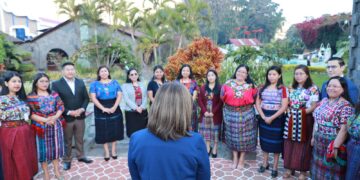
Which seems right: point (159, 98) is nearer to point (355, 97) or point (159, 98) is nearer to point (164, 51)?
point (355, 97)

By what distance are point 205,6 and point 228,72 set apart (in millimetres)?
7370

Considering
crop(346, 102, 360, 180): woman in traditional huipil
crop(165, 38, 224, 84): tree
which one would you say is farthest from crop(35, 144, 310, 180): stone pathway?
crop(165, 38, 224, 84): tree

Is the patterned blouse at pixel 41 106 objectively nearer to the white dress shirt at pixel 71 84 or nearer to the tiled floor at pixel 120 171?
the white dress shirt at pixel 71 84

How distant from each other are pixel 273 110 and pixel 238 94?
0.48 meters

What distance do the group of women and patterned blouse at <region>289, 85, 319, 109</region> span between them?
10mm

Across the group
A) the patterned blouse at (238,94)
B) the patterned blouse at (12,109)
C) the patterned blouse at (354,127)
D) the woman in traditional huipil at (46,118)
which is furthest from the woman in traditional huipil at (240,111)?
the patterned blouse at (12,109)

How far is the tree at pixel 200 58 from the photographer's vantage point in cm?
543

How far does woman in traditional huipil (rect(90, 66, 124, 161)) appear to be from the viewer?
369 centimetres

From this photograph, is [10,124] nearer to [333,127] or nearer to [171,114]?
[171,114]

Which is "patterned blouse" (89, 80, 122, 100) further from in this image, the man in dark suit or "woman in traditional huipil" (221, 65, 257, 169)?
"woman in traditional huipil" (221, 65, 257, 169)

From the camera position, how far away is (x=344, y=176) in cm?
250

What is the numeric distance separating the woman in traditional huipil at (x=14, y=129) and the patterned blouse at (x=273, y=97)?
2.85 meters

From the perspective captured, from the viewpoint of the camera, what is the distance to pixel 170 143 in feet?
4.37

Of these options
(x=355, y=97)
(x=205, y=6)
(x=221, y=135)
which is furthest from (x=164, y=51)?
(x=355, y=97)
